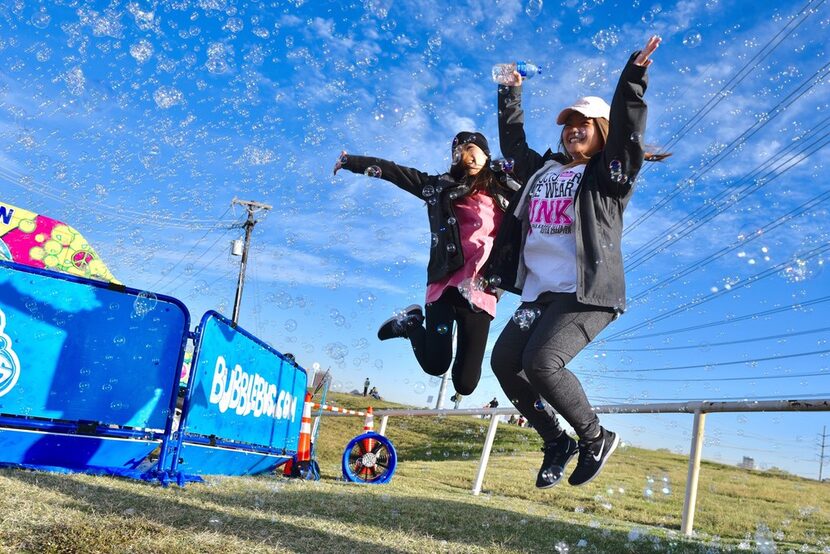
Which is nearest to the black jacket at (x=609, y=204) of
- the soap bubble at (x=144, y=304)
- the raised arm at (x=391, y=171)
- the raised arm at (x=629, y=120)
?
the raised arm at (x=629, y=120)

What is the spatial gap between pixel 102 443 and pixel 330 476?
4560mm

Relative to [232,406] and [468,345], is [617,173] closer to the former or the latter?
[468,345]

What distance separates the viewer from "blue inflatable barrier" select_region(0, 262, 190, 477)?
4.52 meters

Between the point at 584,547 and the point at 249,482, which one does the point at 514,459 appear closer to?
the point at 249,482

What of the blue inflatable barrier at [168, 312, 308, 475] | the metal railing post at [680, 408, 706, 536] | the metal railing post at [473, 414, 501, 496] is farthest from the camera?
the metal railing post at [473, 414, 501, 496]

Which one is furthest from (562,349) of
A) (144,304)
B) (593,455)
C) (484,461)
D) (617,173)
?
(484,461)

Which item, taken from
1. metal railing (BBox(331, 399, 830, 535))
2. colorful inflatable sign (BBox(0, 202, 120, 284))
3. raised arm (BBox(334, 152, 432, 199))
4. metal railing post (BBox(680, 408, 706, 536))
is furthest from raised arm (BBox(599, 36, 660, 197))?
→ colorful inflatable sign (BBox(0, 202, 120, 284))

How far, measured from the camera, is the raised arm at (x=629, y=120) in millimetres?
2658

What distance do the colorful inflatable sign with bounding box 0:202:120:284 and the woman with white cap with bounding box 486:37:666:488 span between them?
18340 mm

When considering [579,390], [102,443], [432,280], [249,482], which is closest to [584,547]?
[579,390]

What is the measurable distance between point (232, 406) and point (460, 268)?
12.0 feet

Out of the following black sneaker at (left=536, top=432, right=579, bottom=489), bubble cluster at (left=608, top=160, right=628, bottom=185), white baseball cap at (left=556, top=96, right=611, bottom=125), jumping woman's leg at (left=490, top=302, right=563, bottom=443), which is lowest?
black sneaker at (left=536, top=432, right=579, bottom=489)

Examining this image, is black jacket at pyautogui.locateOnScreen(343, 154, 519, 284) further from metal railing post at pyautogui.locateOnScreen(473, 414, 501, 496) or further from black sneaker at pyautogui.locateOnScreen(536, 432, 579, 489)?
metal railing post at pyautogui.locateOnScreen(473, 414, 501, 496)

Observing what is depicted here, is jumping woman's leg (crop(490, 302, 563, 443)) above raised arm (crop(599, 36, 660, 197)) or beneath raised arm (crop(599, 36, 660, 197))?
beneath
